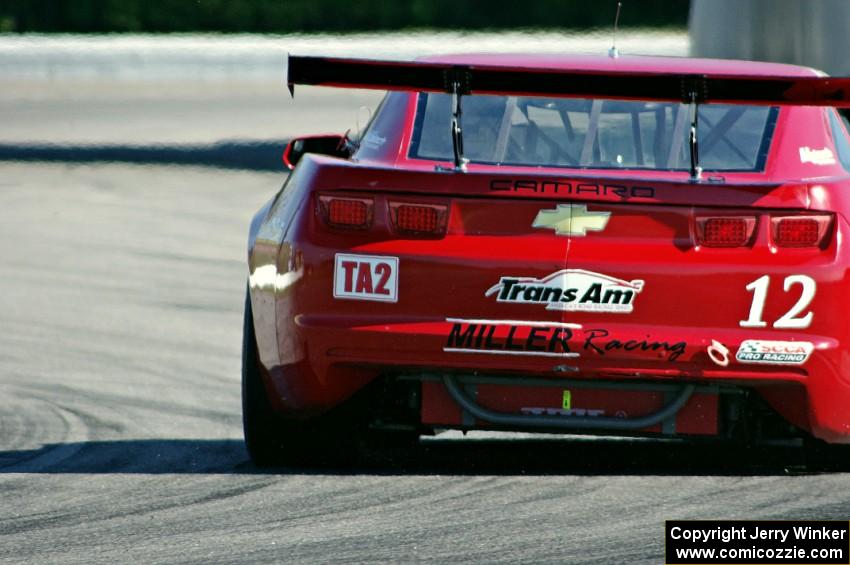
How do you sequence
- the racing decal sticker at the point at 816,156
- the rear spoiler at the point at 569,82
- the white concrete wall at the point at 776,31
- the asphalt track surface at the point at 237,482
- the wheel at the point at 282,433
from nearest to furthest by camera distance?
the asphalt track surface at the point at 237,482, the rear spoiler at the point at 569,82, the racing decal sticker at the point at 816,156, the wheel at the point at 282,433, the white concrete wall at the point at 776,31

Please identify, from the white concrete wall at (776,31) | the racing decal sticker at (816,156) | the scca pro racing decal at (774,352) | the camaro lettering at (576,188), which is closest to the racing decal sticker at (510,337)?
the camaro lettering at (576,188)

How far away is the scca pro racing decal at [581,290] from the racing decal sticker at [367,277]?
1.23 ft

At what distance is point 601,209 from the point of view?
19.7ft

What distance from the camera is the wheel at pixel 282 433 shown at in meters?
6.55

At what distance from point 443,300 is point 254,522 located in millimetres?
965

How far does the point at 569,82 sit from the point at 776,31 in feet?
56.4

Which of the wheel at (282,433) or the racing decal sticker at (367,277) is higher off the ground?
the racing decal sticker at (367,277)

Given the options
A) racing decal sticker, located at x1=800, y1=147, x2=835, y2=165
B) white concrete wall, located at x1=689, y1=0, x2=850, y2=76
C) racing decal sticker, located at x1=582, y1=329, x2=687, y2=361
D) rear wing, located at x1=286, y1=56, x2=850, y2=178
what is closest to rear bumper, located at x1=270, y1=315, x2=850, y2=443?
racing decal sticker, located at x1=582, y1=329, x2=687, y2=361

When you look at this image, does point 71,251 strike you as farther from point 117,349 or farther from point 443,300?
point 443,300

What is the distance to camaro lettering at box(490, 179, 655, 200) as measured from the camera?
600 cm

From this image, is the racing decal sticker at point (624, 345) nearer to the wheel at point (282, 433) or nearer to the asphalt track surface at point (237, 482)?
the asphalt track surface at point (237, 482)

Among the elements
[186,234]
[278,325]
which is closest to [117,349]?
[278,325]

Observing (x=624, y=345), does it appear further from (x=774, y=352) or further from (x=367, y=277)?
(x=367, y=277)

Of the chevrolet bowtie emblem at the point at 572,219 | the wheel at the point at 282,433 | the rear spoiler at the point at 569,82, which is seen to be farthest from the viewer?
the wheel at the point at 282,433
